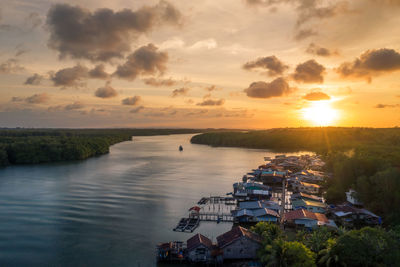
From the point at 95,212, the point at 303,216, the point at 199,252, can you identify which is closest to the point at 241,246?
the point at 199,252

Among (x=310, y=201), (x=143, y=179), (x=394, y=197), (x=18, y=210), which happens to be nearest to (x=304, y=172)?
(x=310, y=201)

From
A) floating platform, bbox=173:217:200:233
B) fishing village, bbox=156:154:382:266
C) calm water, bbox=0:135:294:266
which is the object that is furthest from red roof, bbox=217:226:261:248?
floating platform, bbox=173:217:200:233

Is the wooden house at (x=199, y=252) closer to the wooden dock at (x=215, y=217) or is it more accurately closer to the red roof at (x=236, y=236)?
the red roof at (x=236, y=236)

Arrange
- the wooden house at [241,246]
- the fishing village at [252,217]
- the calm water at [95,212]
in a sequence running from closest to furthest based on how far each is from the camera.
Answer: the wooden house at [241,246], the fishing village at [252,217], the calm water at [95,212]

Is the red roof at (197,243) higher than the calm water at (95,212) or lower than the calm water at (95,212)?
higher

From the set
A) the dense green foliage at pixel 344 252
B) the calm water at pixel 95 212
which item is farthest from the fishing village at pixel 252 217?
the dense green foliage at pixel 344 252

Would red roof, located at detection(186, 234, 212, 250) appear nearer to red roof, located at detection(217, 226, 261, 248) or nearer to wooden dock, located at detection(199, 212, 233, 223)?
red roof, located at detection(217, 226, 261, 248)

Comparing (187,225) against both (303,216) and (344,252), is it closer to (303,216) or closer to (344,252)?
(303,216)

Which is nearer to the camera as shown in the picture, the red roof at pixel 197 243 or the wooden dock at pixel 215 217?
the red roof at pixel 197 243
